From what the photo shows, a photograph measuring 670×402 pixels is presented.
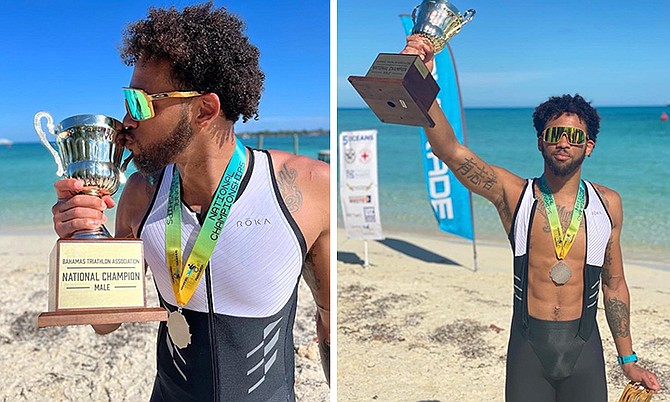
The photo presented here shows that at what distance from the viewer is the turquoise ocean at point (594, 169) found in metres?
12.5

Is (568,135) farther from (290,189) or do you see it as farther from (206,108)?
→ (206,108)

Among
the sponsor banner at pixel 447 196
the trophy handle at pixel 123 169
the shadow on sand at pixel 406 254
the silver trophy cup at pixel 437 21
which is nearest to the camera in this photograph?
the trophy handle at pixel 123 169

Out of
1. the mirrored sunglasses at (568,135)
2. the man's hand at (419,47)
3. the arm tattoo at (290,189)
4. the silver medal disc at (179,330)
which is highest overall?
the man's hand at (419,47)

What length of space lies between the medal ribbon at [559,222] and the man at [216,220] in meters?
1.35

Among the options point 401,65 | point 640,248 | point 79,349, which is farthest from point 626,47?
point 401,65

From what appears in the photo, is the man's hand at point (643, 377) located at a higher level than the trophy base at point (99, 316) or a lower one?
lower

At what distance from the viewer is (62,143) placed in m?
2.29

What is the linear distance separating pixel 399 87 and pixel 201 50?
2.49ft

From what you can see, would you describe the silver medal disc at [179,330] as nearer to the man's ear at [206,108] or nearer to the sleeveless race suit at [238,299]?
the sleeveless race suit at [238,299]

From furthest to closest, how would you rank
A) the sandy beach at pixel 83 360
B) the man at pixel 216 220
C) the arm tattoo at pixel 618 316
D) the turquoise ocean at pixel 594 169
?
1. the turquoise ocean at pixel 594 169
2. the sandy beach at pixel 83 360
3. the arm tattoo at pixel 618 316
4. the man at pixel 216 220

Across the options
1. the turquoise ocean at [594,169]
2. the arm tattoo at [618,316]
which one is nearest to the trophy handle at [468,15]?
the arm tattoo at [618,316]

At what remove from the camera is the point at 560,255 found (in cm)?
350

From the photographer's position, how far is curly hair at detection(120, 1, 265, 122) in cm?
243

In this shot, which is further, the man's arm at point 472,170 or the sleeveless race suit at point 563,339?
the sleeveless race suit at point 563,339
